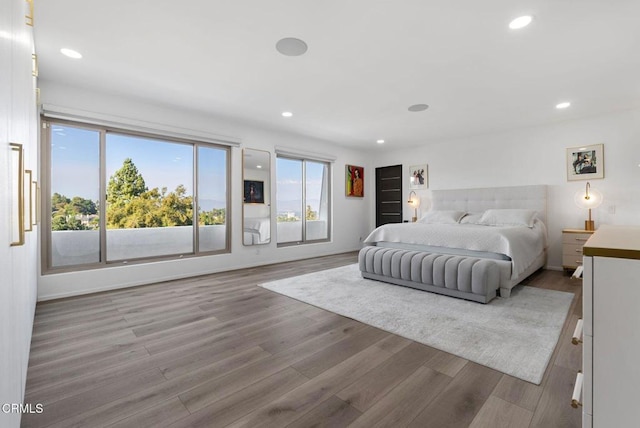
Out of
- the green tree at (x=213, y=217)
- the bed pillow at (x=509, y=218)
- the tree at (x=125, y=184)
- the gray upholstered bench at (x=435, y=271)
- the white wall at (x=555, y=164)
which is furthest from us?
the green tree at (x=213, y=217)

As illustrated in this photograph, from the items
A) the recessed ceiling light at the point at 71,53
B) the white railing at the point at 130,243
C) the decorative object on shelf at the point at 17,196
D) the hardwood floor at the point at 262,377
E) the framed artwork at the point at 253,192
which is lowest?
the hardwood floor at the point at 262,377

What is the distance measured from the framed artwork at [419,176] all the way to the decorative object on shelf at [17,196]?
6.35 meters

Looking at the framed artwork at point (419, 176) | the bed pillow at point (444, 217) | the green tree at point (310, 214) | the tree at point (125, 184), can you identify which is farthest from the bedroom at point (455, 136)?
the bed pillow at point (444, 217)

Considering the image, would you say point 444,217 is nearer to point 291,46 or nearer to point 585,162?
point 585,162

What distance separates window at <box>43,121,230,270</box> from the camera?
3486 millimetres

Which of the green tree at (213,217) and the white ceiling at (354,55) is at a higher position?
the white ceiling at (354,55)

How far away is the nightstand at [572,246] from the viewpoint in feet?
13.7

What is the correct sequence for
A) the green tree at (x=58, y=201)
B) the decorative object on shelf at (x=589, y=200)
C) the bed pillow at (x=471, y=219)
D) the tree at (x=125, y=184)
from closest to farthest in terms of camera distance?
1. the green tree at (x=58, y=201)
2. the tree at (x=125, y=184)
3. the decorative object on shelf at (x=589, y=200)
4. the bed pillow at (x=471, y=219)

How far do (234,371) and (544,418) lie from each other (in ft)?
5.64

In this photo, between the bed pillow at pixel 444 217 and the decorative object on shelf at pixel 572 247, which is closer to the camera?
the decorative object on shelf at pixel 572 247

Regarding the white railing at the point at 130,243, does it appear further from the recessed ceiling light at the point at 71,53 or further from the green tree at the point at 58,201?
the recessed ceiling light at the point at 71,53

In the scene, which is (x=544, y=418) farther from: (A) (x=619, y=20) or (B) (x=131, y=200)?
(B) (x=131, y=200)

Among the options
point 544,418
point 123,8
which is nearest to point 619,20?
point 544,418

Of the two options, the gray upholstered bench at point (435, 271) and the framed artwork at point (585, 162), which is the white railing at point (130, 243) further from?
the framed artwork at point (585, 162)
